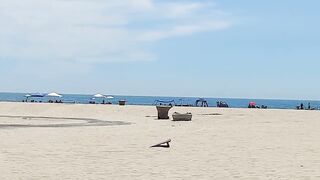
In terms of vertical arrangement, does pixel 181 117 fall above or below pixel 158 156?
above

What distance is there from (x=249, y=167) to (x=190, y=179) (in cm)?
232

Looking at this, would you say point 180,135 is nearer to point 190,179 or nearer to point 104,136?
point 104,136

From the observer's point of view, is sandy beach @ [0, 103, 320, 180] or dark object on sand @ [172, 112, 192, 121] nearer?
sandy beach @ [0, 103, 320, 180]

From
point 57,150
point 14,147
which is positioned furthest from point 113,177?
point 14,147

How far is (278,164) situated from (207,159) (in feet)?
5.96

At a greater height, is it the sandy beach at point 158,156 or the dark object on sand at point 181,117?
the dark object on sand at point 181,117

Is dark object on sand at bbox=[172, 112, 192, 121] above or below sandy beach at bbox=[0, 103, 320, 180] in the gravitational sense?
above

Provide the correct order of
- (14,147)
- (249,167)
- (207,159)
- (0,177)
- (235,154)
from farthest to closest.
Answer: (14,147) → (235,154) → (207,159) → (249,167) → (0,177)

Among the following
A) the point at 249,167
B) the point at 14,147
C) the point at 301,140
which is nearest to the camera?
the point at 249,167

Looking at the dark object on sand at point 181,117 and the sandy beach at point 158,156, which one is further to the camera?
the dark object on sand at point 181,117

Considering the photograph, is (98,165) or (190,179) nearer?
(190,179)

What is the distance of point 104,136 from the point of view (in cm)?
2222

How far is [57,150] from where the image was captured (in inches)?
659

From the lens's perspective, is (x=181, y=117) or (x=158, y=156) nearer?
(x=158, y=156)
